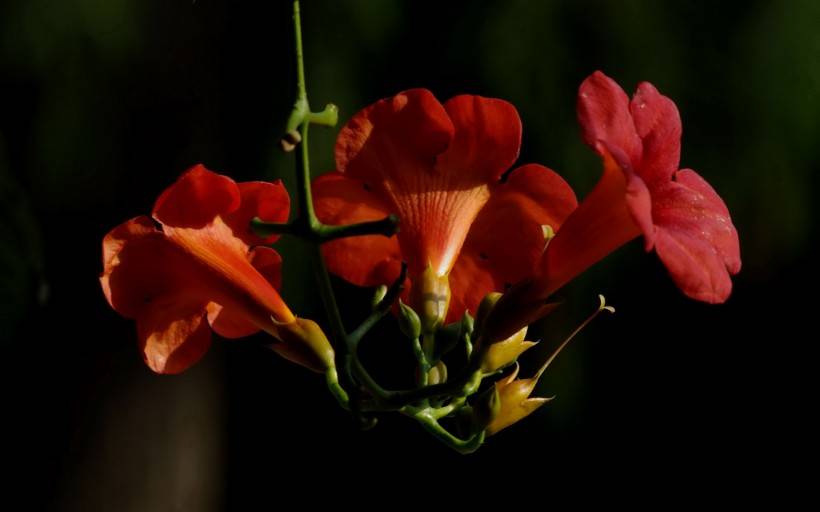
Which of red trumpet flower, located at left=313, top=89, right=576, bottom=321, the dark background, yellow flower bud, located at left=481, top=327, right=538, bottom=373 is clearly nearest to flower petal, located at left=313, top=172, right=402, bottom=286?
red trumpet flower, located at left=313, top=89, right=576, bottom=321

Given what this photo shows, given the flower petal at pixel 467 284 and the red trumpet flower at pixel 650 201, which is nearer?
the red trumpet flower at pixel 650 201

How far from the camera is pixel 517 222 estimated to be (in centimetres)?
88

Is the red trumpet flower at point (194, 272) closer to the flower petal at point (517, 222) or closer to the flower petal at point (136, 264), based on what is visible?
the flower petal at point (136, 264)

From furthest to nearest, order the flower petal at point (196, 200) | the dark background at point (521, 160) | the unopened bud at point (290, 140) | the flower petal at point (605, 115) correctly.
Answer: the dark background at point (521, 160) → the flower petal at point (196, 200) → the flower petal at point (605, 115) → the unopened bud at point (290, 140)

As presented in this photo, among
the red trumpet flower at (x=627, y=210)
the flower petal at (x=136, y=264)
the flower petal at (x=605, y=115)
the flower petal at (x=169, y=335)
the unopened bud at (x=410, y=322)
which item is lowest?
the flower petal at (x=169, y=335)

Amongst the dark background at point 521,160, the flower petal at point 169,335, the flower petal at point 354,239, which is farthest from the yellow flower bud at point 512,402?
the dark background at point 521,160

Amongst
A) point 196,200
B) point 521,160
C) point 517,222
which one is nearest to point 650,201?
point 517,222

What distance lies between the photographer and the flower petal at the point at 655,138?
81 centimetres

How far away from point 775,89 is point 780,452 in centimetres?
87

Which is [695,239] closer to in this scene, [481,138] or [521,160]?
[481,138]

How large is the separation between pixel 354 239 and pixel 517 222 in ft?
0.47

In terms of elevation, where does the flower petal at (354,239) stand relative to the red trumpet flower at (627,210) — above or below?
below

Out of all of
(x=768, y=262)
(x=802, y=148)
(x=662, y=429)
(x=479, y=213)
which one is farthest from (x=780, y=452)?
(x=479, y=213)

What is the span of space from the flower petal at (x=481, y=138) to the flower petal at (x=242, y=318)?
0.61 ft
